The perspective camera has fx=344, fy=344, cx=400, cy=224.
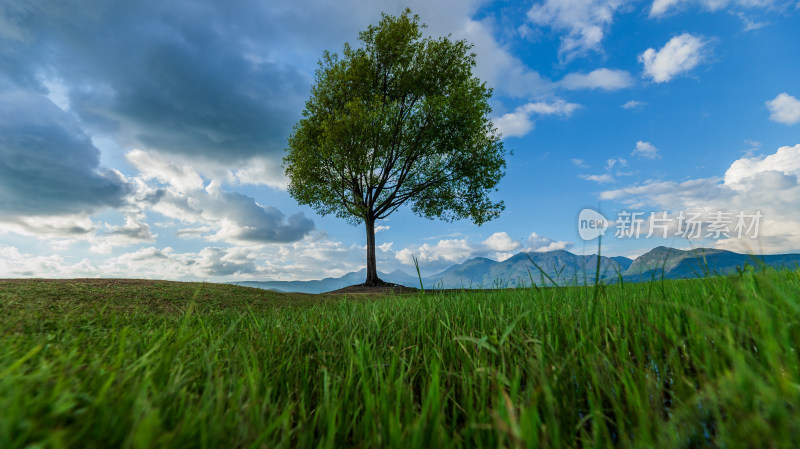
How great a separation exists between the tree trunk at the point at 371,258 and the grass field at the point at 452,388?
18.1 m

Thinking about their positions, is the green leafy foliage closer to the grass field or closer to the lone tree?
the lone tree

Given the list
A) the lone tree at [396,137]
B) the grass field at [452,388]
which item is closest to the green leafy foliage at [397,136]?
the lone tree at [396,137]

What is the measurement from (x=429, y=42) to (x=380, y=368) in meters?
22.9

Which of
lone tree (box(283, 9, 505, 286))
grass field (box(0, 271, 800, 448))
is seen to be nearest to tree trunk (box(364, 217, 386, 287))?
lone tree (box(283, 9, 505, 286))

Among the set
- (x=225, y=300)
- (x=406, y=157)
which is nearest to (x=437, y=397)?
(x=225, y=300)

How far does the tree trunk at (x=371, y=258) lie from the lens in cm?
2125

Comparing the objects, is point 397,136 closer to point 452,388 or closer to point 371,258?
point 371,258

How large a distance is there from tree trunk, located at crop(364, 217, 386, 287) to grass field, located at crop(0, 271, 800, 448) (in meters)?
18.1

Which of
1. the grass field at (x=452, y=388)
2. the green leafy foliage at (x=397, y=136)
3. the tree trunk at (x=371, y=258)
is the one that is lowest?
the grass field at (x=452, y=388)

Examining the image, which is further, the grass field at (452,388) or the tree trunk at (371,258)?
the tree trunk at (371,258)

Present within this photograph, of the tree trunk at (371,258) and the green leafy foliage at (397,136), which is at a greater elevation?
the green leafy foliage at (397,136)

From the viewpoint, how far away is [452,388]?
5.82 ft

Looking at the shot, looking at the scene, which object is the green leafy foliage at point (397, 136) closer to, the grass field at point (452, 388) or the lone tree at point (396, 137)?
the lone tree at point (396, 137)

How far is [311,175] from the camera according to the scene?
71.6ft
